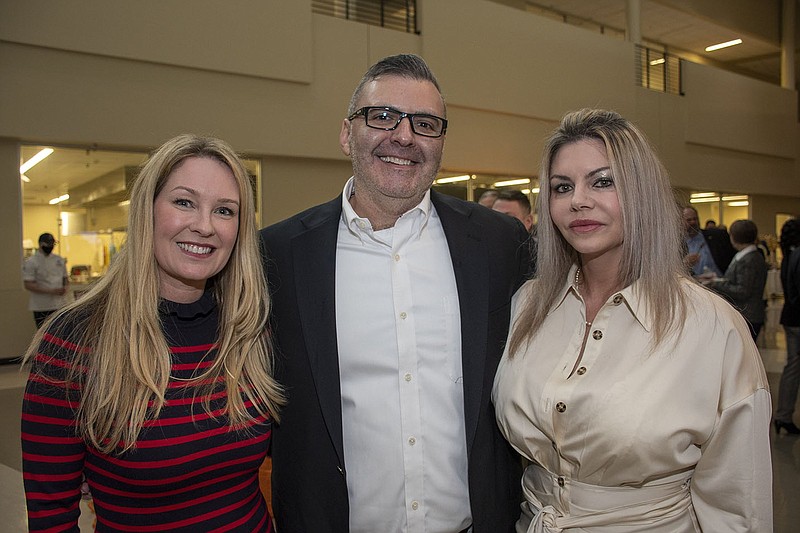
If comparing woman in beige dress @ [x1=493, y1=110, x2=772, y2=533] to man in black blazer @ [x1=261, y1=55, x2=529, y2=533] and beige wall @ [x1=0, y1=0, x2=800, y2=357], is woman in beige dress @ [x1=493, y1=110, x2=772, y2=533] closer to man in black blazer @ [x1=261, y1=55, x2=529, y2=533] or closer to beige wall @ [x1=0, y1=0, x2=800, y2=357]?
man in black blazer @ [x1=261, y1=55, x2=529, y2=533]

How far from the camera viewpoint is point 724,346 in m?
1.70

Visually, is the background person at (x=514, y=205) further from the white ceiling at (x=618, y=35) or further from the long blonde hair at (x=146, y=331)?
the white ceiling at (x=618, y=35)

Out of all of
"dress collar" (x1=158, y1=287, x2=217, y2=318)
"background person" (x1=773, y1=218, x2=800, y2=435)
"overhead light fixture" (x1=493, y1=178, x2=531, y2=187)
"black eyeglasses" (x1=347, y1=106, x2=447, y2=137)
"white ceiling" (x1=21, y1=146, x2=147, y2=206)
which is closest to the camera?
"dress collar" (x1=158, y1=287, x2=217, y2=318)

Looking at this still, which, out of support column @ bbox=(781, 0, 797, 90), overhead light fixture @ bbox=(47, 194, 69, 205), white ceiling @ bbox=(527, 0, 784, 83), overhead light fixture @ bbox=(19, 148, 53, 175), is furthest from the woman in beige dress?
support column @ bbox=(781, 0, 797, 90)

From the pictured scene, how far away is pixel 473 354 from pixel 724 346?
27.9 inches

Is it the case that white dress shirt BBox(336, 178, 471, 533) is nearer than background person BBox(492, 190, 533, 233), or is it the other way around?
white dress shirt BBox(336, 178, 471, 533)

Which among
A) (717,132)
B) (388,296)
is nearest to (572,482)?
(388,296)

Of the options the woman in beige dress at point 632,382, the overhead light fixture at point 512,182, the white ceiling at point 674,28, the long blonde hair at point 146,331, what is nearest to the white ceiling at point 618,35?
the white ceiling at point 674,28

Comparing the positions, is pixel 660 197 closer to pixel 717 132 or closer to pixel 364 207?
pixel 364 207

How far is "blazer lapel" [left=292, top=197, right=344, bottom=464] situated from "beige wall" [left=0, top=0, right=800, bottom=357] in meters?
6.55

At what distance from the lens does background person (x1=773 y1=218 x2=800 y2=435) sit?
17.7 ft

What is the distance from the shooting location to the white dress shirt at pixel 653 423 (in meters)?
1.69

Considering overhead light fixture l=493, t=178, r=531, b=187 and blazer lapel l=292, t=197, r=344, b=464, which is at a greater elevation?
overhead light fixture l=493, t=178, r=531, b=187

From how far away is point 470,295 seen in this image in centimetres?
208
